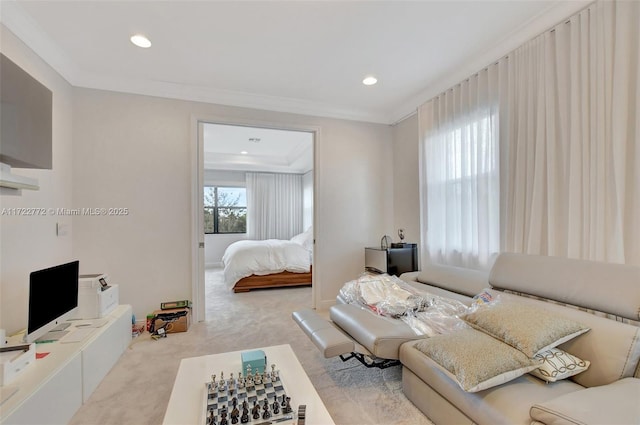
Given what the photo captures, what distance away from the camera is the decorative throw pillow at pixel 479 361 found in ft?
4.28

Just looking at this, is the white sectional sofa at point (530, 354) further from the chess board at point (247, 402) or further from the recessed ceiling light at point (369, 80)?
the recessed ceiling light at point (369, 80)

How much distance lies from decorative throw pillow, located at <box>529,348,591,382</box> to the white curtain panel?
828 millimetres

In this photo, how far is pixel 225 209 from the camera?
7602 mm

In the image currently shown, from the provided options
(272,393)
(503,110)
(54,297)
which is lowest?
(272,393)

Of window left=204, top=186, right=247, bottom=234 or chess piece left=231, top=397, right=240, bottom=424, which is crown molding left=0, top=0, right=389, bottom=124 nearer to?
chess piece left=231, top=397, right=240, bottom=424

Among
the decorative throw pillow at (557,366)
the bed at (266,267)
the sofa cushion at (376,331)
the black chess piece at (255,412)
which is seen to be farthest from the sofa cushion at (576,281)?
the bed at (266,267)

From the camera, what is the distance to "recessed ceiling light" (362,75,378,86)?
10.1ft

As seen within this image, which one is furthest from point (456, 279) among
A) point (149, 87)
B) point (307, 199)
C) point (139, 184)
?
point (307, 199)

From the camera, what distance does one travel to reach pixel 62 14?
2105mm

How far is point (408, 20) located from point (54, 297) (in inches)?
129

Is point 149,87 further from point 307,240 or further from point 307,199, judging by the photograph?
point 307,199

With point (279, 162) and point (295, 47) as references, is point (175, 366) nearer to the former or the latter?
point (295, 47)

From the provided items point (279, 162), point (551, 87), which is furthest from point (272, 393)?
point (279, 162)

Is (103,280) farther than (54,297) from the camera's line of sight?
Yes
